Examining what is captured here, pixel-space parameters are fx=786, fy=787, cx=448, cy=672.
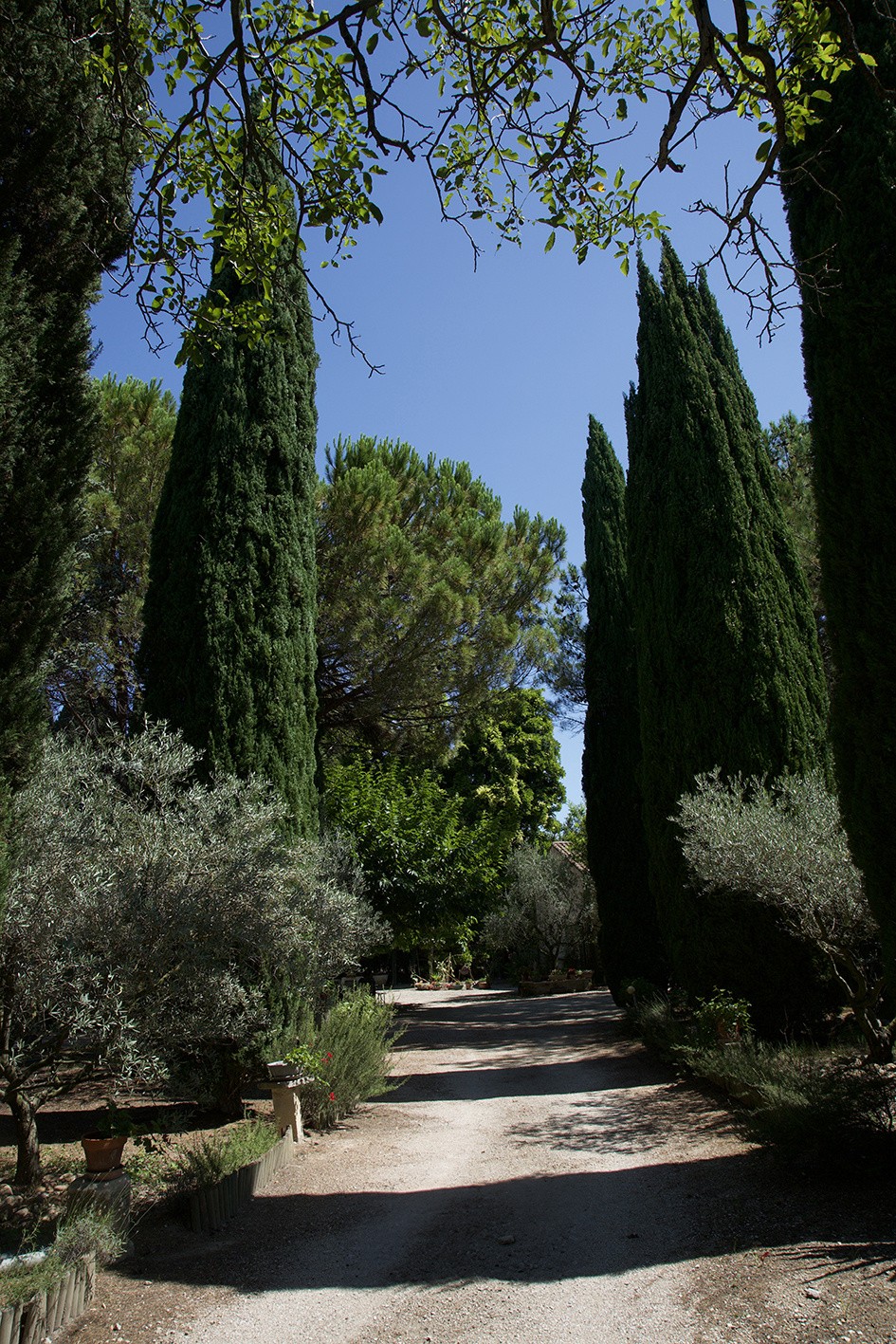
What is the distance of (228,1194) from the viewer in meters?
4.81

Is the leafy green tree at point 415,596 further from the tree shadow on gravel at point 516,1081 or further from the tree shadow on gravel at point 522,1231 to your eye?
the tree shadow on gravel at point 522,1231

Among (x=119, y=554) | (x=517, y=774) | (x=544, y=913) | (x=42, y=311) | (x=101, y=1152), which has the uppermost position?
(x=119, y=554)

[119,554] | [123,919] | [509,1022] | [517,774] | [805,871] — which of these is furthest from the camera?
[517,774]

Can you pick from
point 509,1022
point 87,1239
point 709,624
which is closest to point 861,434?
point 709,624

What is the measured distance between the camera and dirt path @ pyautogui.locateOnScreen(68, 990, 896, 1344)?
10.9ft

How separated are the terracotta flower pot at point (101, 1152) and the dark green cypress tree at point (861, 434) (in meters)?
4.50

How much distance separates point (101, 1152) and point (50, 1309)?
1225 mm

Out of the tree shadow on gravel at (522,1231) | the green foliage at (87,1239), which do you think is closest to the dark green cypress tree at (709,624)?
the tree shadow on gravel at (522,1231)

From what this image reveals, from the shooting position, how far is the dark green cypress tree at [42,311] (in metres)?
3.63

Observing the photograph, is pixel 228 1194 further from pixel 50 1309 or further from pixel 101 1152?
pixel 50 1309

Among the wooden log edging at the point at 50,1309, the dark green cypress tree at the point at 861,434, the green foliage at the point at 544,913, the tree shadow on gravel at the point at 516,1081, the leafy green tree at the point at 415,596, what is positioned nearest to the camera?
the wooden log edging at the point at 50,1309

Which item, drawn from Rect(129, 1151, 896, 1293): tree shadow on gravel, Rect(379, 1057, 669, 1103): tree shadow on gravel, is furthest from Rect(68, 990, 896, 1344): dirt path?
Rect(379, 1057, 669, 1103): tree shadow on gravel

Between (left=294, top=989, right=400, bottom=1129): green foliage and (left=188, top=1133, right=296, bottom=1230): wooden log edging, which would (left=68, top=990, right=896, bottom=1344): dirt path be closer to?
(left=188, top=1133, right=296, bottom=1230): wooden log edging

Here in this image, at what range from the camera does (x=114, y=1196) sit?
167 inches
